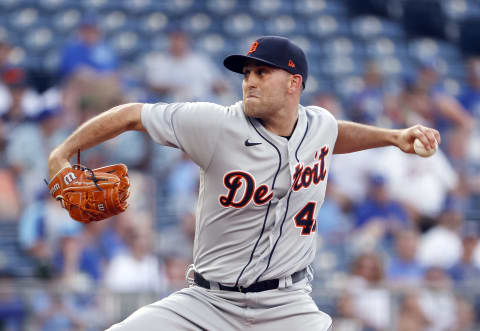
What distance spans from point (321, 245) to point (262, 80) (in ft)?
12.0

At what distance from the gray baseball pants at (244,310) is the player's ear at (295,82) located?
2.96 feet

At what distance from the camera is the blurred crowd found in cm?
615

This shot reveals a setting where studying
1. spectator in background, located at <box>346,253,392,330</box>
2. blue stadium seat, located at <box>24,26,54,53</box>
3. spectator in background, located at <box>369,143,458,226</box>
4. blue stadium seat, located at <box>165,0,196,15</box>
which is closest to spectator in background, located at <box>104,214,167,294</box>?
spectator in background, located at <box>346,253,392,330</box>

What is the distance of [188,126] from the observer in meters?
3.63

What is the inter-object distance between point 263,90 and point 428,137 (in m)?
0.76

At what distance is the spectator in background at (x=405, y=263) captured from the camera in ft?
23.0

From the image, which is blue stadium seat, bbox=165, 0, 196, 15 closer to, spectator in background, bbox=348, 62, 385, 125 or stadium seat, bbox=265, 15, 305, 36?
stadium seat, bbox=265, 15, 305, 36

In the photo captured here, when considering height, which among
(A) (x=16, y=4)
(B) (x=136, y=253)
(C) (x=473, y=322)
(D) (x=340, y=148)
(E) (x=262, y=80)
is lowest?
(C) (x=473, y=322)

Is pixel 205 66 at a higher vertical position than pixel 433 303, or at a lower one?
higher

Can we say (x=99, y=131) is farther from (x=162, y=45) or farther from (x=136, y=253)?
(x=162, y=45)

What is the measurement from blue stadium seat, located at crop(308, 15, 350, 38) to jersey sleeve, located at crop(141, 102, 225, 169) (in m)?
7.12

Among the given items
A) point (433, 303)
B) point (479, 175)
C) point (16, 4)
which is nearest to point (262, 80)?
point (433, 303)

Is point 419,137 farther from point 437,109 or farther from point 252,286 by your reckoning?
point 437,109

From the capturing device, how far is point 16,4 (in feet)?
32.9
